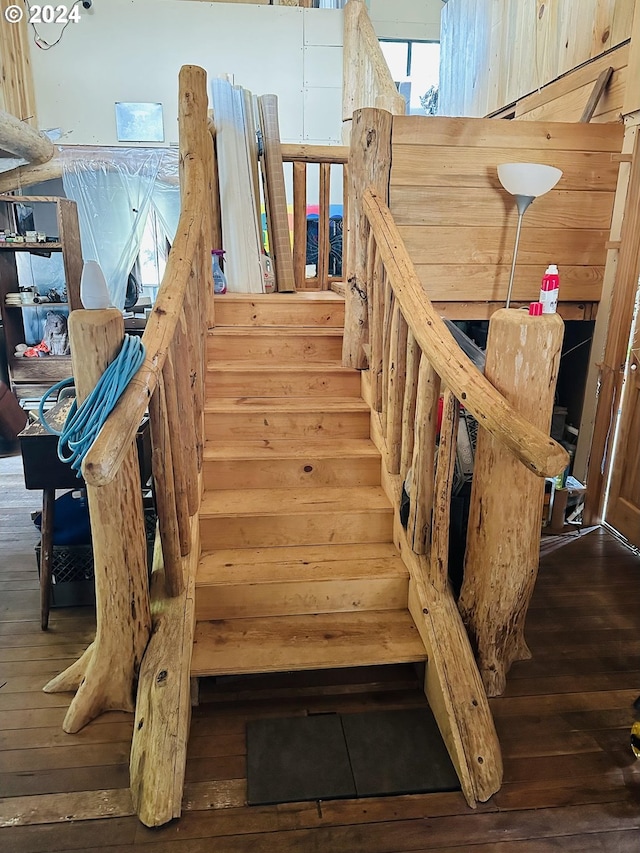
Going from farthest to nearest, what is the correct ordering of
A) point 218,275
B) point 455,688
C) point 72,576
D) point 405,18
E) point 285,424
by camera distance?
point 405,18
point 218,275
point 285,424
point 72,576
point 455,688

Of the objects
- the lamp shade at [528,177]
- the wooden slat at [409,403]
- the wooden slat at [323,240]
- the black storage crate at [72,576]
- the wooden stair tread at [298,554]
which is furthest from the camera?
the wooden slat at [323,240]

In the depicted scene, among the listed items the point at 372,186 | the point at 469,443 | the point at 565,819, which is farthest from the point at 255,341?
the point at 565,819

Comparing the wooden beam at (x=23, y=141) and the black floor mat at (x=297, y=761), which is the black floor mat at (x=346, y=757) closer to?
the black floor mat at (x=297, y=761)

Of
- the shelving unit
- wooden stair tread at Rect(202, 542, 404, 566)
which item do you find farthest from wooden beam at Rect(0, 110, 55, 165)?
wooden stair tread at Rect(202, 542, 404, 566)

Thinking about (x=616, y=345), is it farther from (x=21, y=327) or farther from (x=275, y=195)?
(x=21, y=327)

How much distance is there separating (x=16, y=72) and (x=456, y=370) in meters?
5.62

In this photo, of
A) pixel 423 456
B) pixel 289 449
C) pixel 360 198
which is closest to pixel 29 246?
pixel 360 198

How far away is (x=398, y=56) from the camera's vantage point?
335 inches

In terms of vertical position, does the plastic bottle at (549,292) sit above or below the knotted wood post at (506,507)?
above

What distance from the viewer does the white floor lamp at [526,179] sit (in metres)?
2.80

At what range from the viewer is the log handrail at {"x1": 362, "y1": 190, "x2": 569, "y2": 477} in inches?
62.5

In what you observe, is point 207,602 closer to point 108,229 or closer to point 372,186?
point 372,186

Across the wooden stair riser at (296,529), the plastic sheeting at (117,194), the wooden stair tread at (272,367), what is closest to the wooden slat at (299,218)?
the wooden stair tread at (272,367)

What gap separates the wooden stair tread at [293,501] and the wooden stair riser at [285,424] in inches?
12.7
